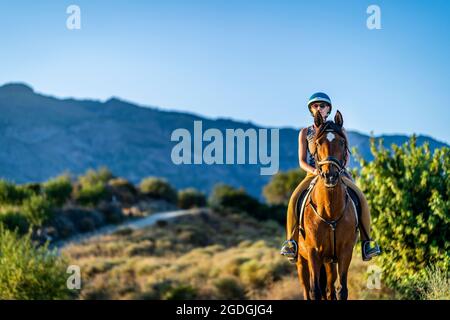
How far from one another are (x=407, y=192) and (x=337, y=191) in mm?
7133

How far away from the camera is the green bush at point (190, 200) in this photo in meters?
71.7

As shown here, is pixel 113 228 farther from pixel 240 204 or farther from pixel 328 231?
pixel 328 231

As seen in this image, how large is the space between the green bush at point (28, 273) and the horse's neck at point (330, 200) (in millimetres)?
14076

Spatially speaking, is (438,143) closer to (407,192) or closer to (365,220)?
(407,192)

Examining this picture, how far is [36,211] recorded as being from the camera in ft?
126

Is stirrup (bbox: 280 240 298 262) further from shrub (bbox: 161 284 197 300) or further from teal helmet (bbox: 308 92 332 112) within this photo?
shrub (bbox: 161 284 197 300)

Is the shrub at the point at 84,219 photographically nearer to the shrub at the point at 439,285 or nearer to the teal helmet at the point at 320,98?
the shrub at the point at 439,285

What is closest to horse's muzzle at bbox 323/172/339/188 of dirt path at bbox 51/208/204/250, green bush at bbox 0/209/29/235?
green bush at bbox 0/209/29/235

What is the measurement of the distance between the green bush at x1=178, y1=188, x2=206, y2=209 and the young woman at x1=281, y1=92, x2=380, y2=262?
6415 centimetres

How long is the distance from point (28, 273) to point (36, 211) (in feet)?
69.9

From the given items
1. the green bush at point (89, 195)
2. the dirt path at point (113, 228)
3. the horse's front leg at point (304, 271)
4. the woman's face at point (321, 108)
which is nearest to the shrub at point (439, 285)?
the horse's front leg at point (304, 271)

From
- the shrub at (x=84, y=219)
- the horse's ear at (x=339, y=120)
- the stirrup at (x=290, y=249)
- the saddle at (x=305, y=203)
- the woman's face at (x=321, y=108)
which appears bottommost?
the shrub at (x=84, y=219)

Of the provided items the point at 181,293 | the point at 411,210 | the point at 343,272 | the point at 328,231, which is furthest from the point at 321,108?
the point at 181,293
